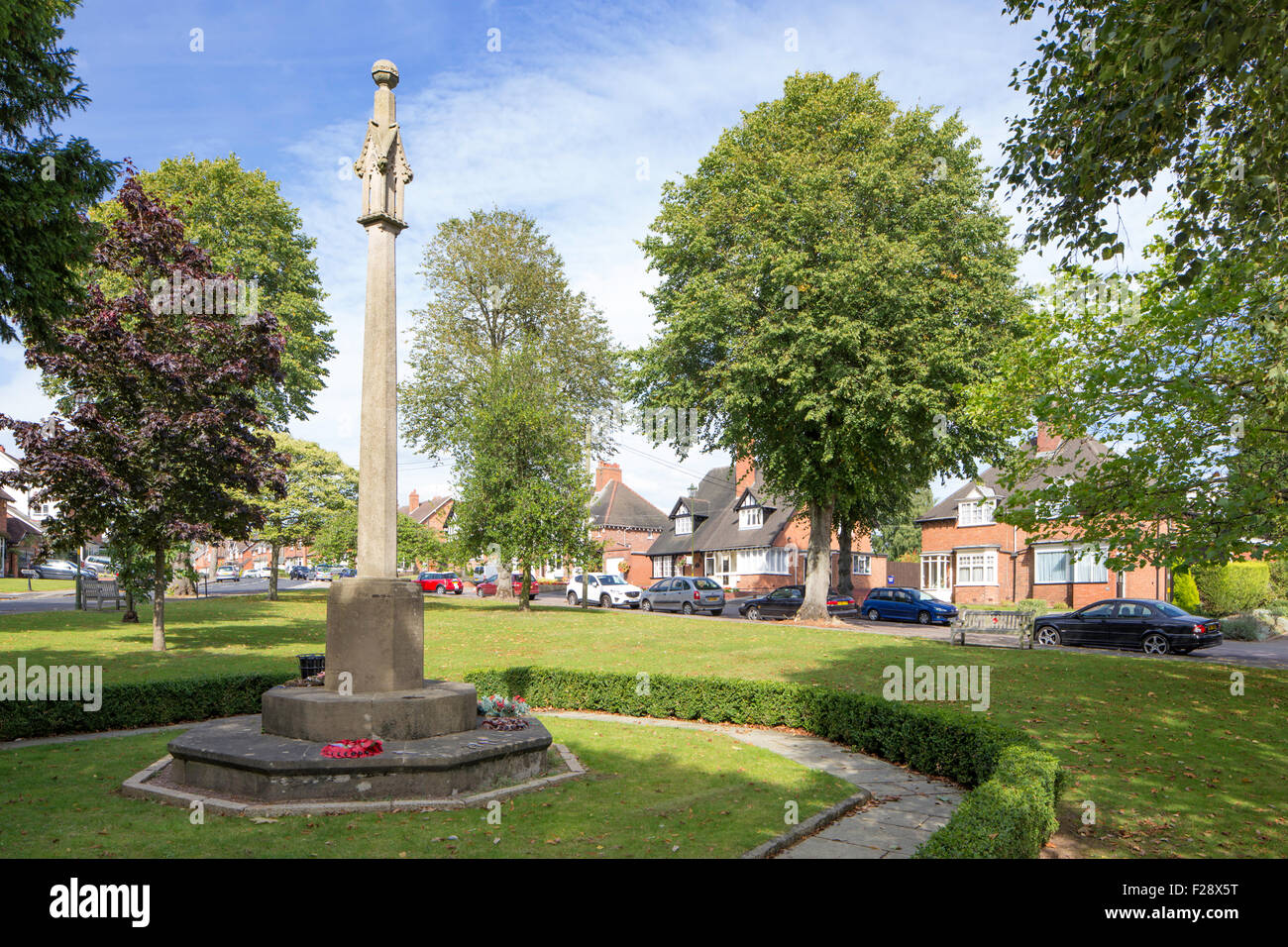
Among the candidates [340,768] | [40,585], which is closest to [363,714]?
[340,768]

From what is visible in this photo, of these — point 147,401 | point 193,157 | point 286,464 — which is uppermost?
point 193,157

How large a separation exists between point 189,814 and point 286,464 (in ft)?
45.6

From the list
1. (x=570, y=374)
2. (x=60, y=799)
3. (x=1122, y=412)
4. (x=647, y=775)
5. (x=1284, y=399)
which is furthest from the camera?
Result: (x=570, y=374)

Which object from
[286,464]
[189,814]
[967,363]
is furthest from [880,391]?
[189,814]

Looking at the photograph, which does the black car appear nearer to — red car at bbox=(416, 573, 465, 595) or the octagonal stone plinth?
the octagonal stone plinth

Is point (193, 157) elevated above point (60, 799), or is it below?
above

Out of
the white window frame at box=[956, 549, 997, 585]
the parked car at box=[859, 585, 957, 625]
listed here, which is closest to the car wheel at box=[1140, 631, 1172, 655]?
the parked car at box=[859, 585, 957, 625]

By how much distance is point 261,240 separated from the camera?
1421 inches

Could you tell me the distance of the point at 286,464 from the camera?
65.8 ft

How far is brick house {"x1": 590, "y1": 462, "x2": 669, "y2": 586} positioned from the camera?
68.1 metres

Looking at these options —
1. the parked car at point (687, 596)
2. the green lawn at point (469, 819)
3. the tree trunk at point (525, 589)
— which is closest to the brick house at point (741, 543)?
the parked car at point (687, 596)

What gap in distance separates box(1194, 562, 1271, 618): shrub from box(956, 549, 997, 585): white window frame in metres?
12.0

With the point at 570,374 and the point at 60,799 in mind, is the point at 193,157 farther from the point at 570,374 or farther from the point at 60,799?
the point at 60,799
